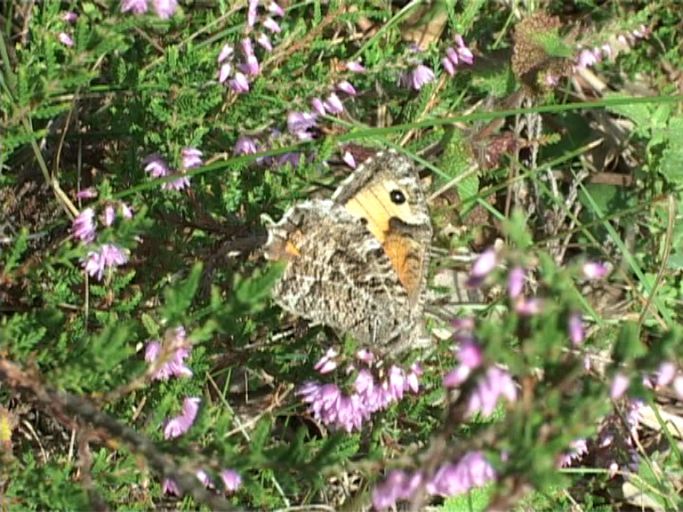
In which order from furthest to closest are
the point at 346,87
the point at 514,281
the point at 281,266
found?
the point at 346,87
the point at 281,266
the point at 514,281

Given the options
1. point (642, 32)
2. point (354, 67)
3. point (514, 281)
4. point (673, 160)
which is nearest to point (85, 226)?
point (354, 67)

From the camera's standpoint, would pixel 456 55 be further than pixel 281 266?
Yes

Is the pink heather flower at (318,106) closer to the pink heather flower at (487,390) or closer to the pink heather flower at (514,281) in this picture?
the pink heather flower at (514,281)

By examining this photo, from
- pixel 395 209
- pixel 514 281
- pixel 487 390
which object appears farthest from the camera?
pixel 395 209

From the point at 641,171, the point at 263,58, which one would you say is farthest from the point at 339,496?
the point at 641,171

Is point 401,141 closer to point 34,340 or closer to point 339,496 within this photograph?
point 339,496

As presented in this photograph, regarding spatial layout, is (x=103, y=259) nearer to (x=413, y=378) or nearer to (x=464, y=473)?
(x=413, y=378)
